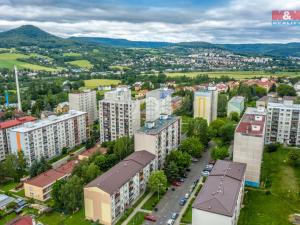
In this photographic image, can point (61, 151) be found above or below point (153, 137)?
below

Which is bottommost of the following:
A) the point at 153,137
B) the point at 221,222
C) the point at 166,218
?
the point at 166,218

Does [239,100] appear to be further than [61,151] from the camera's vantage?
Yes

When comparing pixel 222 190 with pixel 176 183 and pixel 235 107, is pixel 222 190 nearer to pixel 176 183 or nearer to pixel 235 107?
pixel 176 183

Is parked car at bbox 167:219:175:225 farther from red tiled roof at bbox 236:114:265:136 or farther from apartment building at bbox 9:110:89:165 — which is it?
apartment building at bbox 9:110:89:165

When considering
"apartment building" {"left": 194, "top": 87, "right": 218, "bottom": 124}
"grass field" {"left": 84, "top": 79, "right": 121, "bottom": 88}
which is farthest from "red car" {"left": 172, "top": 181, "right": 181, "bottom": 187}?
"grass field" {"left": 84, "top": 79, "right": 121, "bottom": 88}

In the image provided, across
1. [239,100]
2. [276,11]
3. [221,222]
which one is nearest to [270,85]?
[239,100]

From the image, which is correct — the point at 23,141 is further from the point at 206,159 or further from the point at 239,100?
the point at 239,100
